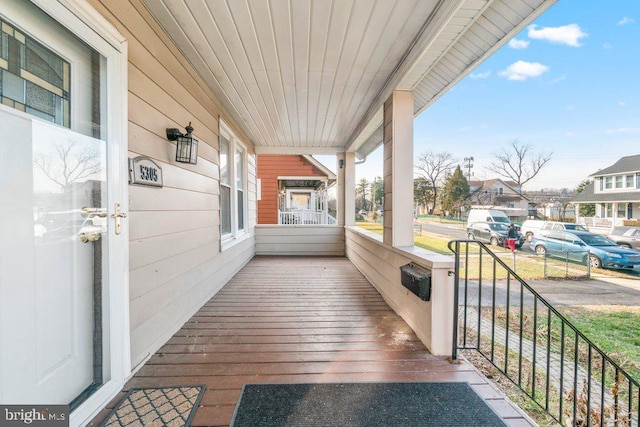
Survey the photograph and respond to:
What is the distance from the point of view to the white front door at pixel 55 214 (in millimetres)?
1065

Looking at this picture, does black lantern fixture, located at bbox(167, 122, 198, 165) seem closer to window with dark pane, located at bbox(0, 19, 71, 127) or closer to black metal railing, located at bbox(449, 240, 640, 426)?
window with dark pane, located at bbox(0, 19, 71, 127)

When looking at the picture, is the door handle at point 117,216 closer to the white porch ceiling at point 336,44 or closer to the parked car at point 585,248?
the white porch ceiling at point 336,44

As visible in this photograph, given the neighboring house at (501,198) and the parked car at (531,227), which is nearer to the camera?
the neighboring house at (501,198)

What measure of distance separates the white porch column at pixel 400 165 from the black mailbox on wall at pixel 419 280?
583 mm

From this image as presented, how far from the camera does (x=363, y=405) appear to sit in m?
1.47

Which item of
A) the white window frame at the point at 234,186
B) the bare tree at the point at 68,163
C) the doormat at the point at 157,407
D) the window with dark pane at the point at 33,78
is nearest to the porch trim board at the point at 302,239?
the white window frame at the point at 234,186

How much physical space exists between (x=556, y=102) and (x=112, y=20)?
28.3 ft

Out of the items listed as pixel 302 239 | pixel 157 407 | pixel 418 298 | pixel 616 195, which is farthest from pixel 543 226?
pixel 157 407

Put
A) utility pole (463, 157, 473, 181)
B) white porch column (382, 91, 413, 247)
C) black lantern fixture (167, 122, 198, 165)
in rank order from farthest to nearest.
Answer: utility pole (463, 157, 473, 181) → white porch column (382, 91, 413, 247) → black lantern fixture (167, 122, 198, 165)

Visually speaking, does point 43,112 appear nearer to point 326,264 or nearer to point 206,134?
point 206,134

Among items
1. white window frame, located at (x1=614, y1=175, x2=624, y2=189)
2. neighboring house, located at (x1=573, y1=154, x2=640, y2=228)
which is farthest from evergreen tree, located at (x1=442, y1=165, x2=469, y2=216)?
white window frame, located at (x1=614, y1=175, x2=624, y2=189)

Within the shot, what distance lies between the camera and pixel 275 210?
9305mm

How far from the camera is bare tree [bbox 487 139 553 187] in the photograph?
20.9 feet

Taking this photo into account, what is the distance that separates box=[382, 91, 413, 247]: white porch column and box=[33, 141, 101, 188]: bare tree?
7.96 feet
